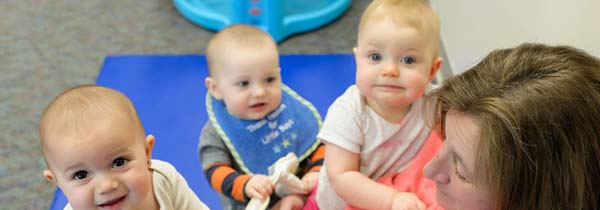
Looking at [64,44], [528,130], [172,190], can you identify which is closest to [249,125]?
[172,190]

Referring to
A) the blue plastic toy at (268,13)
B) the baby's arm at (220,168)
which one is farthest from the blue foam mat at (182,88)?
the blue plastic toy at (268,13)

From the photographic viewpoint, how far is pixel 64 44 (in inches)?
92.4

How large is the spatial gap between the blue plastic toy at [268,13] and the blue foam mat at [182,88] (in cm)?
38

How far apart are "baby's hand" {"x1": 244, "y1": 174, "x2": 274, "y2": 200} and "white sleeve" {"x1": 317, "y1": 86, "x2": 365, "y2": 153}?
0.66 ft

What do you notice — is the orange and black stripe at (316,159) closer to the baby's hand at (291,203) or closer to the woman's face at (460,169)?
the baby's hand at (291,203)

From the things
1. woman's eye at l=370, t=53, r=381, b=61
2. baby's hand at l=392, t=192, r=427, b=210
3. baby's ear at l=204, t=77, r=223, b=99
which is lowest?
baby's hand at l=392, t=192, r=427, b=210

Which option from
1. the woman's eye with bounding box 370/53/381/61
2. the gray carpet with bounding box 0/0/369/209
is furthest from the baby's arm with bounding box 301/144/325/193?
the gray carpet with bounding box 0/0/369/209

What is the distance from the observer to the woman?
0.63 meters

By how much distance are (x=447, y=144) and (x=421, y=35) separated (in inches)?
11.4

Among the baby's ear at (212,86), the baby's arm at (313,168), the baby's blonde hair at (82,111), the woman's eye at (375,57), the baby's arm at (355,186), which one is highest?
the baby's ear at (212,86)

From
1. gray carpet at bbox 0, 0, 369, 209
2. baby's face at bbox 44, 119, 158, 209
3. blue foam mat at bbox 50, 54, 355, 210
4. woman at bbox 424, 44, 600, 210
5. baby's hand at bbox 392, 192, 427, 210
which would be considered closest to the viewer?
woman at bbox 424, 44, 600, 210

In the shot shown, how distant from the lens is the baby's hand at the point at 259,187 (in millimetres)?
1158

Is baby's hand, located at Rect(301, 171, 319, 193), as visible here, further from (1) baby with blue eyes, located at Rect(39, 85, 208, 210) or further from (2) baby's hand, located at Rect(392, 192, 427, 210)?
(1) baby with blue eyes, located at Rect(39, 85, 208, 210)

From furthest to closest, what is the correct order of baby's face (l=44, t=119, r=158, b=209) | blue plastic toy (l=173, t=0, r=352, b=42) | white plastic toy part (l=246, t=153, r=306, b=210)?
blue plastic toy (l=173, t=0, r=352, b=42) → white plastic toy part (l=246, t=153, r=306, b=210) → baby's face (l=44, t=119, r=158, b=209)
